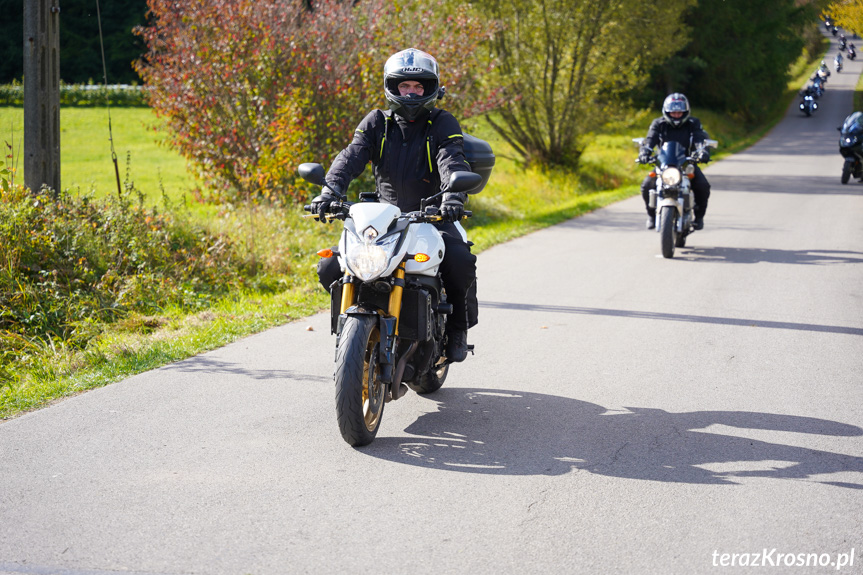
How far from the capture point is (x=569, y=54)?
23.1 metres

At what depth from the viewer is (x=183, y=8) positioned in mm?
13234

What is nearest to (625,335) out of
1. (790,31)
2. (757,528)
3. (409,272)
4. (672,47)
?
(409,272)

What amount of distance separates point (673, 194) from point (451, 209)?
7397mm

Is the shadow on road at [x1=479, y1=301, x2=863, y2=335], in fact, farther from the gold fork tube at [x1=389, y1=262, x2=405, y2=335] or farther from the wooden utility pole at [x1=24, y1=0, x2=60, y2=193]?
the wooden utility pole at [x1=24, y1=0, x2=60, y2=193]

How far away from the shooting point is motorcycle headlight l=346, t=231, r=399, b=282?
188 inches

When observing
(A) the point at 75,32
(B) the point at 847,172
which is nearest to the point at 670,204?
(A) the point at 75,32

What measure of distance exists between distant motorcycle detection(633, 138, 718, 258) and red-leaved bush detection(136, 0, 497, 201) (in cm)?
468

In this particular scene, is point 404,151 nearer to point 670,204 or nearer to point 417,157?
point 417,157

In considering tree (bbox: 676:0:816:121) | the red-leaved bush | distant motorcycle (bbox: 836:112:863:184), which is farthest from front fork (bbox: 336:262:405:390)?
tree (bbox: 676:0:816:121)

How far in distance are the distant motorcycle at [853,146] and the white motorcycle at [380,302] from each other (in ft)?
65.8

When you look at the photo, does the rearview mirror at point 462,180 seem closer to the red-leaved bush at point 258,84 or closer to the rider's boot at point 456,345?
→ the rider's boot at point 456,345

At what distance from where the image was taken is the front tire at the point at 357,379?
459 centimetres

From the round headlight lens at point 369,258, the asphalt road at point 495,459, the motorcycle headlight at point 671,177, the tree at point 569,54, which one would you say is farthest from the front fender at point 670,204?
the tree at point 569,54

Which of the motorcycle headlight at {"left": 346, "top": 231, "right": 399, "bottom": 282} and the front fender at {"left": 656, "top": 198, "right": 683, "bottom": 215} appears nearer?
the motorcycle headlight at {"left": 346, "top": 231, "right": 399, "bottom": 282}
